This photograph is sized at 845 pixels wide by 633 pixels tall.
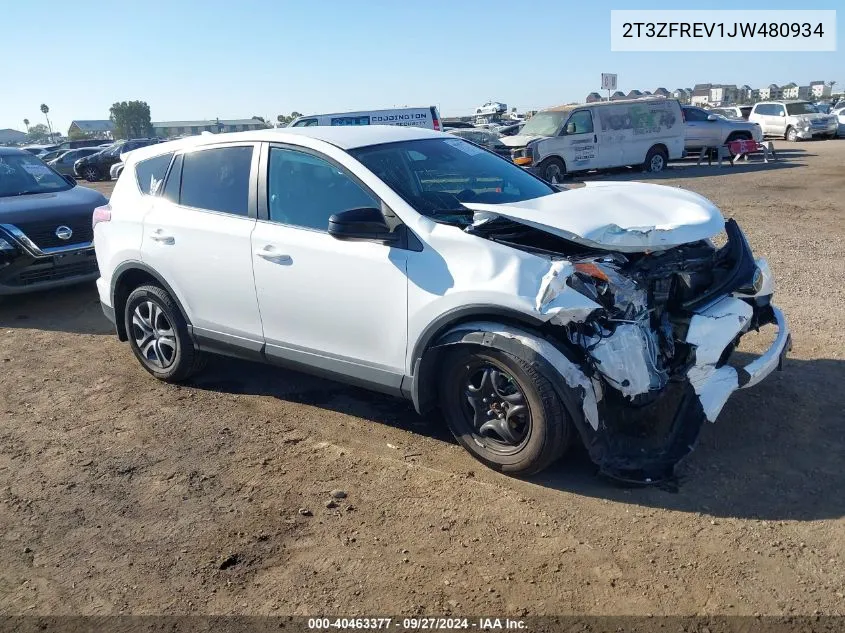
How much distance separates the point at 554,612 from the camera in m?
2.80

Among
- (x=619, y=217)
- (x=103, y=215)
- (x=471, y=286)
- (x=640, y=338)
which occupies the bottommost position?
(x=640, y=338)

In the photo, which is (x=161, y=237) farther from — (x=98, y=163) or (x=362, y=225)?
(x=98, y=163)

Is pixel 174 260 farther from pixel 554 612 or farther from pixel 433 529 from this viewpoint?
pixel 554 612

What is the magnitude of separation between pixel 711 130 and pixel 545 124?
6721mm

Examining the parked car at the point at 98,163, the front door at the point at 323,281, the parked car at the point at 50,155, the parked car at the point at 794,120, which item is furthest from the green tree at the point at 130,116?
the front door at the point at 323,281

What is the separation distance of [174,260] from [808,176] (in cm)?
1611

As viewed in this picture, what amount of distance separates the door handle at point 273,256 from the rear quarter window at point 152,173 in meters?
1.31

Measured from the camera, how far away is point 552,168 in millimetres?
17734

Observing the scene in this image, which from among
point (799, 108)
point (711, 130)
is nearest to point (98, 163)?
point (711, 130)

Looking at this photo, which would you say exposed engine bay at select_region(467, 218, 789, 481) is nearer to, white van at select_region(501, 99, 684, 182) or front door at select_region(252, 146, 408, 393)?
front door at select_region(252, 146, 408, 393)

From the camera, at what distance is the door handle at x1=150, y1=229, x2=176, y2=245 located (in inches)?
194

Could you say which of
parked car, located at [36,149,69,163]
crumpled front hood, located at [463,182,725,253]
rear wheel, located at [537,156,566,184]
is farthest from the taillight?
parked car, located at [36,149,69,163]

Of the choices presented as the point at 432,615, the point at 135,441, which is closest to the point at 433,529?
the point at 432,615

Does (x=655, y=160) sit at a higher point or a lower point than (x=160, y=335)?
lower
